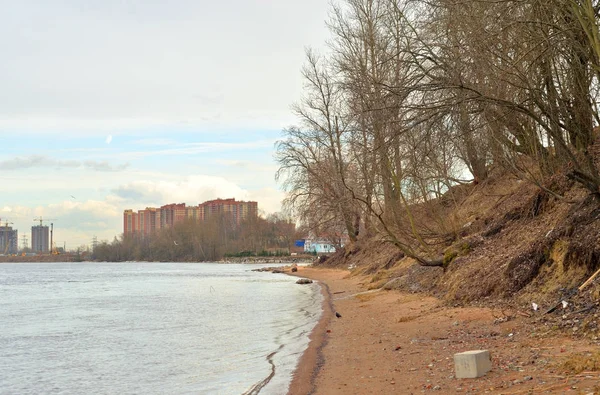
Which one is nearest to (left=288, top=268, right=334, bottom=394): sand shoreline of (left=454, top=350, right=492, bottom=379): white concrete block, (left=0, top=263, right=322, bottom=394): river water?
(left=0, top=263, right=322, bottom=394): river water

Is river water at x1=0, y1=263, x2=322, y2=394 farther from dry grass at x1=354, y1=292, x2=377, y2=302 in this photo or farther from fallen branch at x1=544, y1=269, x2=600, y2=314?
fallen branch at x1=544, y1=269, x2=600, y2=314

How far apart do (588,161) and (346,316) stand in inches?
373

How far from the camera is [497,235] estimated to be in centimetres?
1845

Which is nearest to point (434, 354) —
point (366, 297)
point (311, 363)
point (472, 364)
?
point (472, 364)

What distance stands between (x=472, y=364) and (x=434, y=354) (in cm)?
242

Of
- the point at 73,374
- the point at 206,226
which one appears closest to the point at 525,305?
the point at 73,374

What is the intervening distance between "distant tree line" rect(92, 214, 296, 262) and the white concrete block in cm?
12750

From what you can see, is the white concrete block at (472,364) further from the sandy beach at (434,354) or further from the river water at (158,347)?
the river water at (158,347)

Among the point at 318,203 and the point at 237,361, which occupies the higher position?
the point at 318,203

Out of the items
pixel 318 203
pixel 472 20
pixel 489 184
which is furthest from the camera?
pixel 318 203

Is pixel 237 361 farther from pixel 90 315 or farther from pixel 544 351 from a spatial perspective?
pixel 90 315

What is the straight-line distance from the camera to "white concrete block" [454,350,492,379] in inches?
309

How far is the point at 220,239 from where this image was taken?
16175cm

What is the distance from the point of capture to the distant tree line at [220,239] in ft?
497
